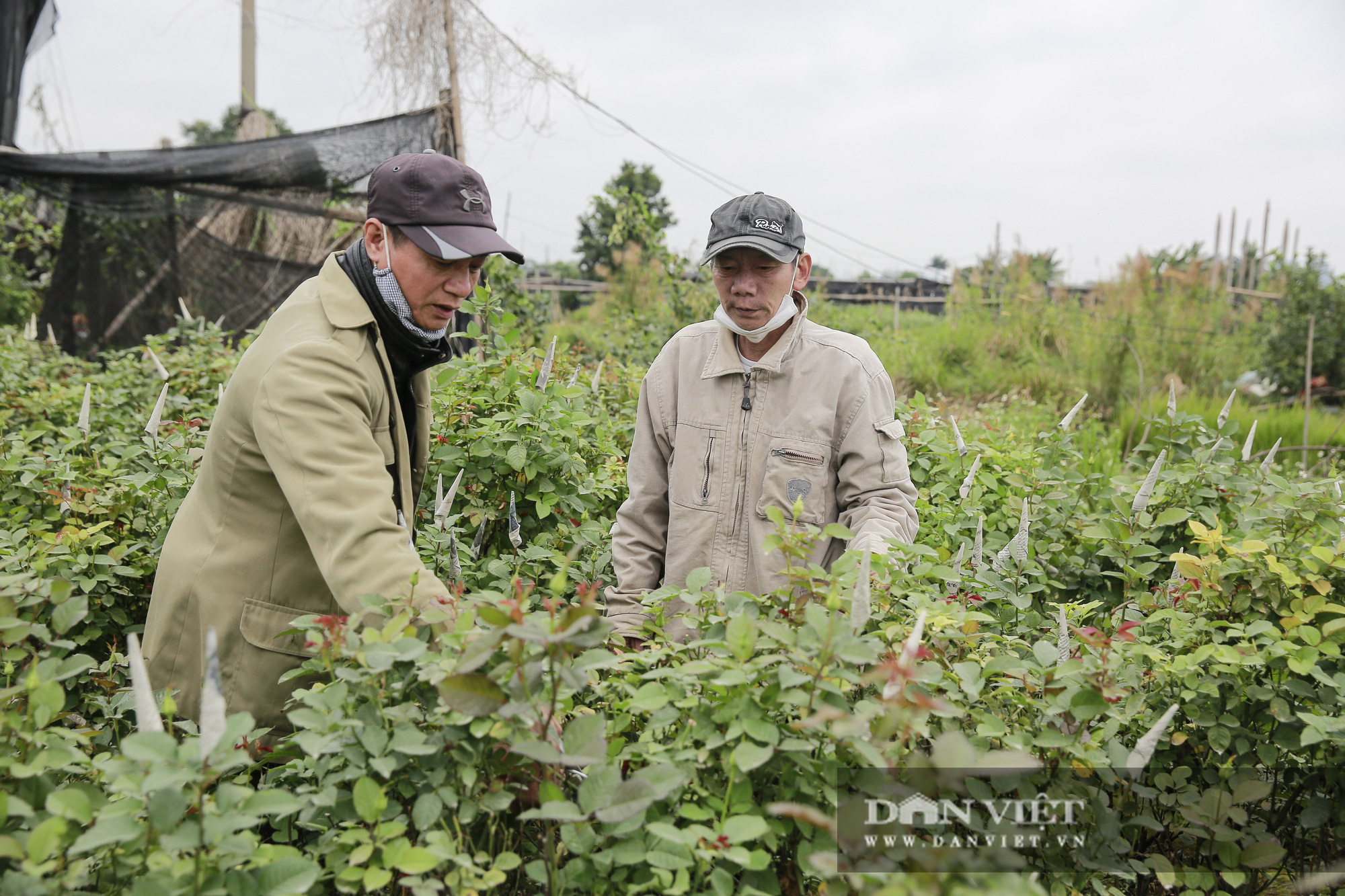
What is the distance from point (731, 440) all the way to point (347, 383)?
1.11m

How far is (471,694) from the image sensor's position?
1.19m

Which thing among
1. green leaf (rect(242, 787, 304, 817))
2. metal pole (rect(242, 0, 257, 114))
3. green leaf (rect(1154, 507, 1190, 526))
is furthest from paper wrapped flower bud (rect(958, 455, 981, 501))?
metal pole (rect(242, 0, 257, 114))

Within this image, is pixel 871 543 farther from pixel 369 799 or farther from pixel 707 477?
pixel 369 799

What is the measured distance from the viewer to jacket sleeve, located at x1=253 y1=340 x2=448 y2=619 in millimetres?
1569

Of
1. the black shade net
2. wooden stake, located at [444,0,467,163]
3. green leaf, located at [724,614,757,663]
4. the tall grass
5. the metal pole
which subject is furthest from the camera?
the metal pole

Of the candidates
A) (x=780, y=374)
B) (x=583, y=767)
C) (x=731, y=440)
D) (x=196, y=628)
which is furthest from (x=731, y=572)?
(x=196, y=628)

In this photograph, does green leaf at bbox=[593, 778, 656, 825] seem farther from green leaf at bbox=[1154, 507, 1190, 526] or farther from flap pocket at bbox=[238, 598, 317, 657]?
green leaf at bbox=[1154, 507, 1190, 526]

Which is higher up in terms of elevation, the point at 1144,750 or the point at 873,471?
the point at 873,471

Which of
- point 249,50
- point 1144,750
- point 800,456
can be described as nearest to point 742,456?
point 800,456

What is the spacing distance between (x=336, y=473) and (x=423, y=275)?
580 millimetres

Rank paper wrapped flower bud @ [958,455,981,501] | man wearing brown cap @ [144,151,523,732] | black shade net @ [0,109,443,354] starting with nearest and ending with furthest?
man wearing brown cap @ [144,151,523,732]
paper wrapped flower bud @ [958,455,981,501]
black shade net @ [0,109,443,354]

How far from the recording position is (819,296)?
9.74m

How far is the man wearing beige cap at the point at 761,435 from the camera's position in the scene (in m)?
2.37

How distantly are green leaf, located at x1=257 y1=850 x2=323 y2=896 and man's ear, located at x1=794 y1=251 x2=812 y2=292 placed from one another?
1.98m
